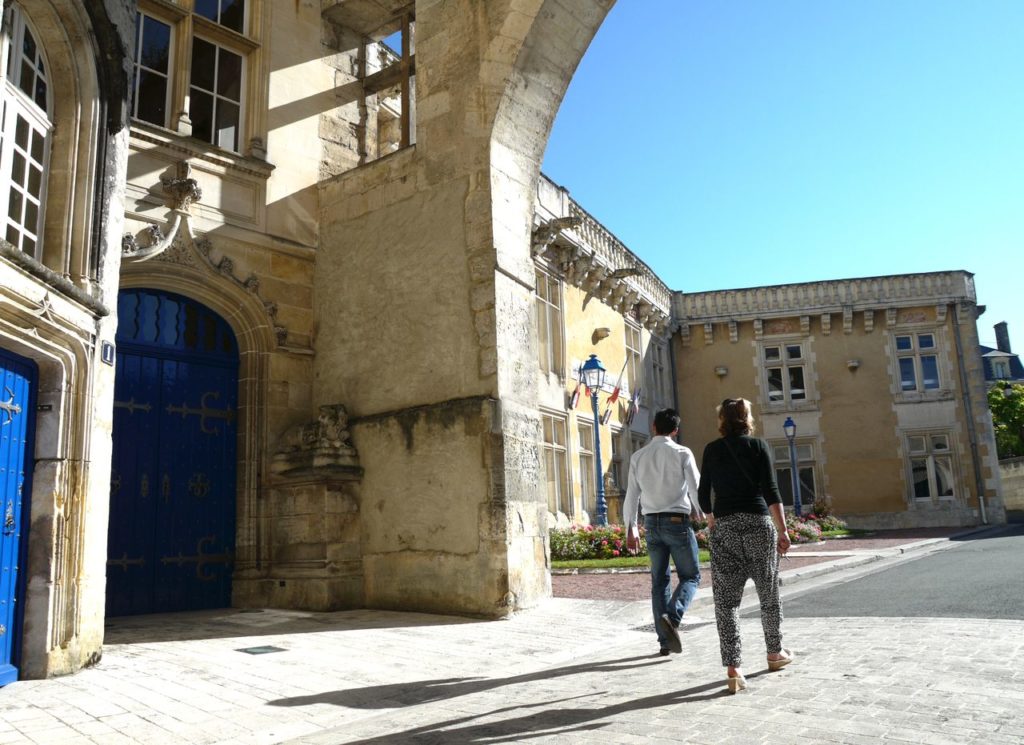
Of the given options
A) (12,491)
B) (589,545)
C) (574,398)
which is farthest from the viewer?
(574,398)

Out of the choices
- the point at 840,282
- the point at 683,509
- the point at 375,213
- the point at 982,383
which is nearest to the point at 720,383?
the point at 840,282

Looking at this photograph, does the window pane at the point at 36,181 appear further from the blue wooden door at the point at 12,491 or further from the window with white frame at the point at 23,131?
the blue wooden door at the point at 12,491

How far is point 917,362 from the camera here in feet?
80.9

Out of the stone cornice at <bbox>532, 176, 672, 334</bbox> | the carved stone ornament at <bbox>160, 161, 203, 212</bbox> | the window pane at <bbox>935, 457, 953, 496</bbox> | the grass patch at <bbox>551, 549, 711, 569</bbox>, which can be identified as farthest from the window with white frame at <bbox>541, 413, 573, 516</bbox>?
the window pane at <bbox>935, 457, 953, 496</bbox>

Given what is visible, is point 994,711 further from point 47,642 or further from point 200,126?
point 200,126

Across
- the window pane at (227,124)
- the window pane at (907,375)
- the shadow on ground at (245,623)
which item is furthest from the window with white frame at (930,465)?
the window pane at (227,124)

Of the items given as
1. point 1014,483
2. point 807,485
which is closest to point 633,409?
point 807,485

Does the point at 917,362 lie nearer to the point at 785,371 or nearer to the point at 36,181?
the point at 785,371

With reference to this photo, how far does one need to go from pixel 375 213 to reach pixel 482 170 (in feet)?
4.71

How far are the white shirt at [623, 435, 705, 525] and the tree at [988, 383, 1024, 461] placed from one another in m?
39.8

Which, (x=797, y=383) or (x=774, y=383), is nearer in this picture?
(x=797, y=383)

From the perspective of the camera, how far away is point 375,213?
8492 millimetres

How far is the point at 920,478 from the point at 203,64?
73.2 feet

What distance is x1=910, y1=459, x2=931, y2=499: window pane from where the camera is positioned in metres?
23.9
